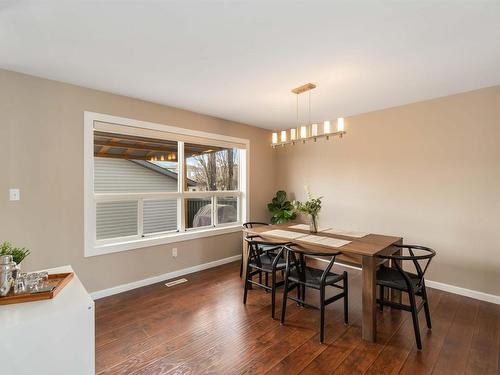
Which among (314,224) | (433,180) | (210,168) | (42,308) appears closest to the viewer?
(42,308)

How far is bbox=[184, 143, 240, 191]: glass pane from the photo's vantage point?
4004mm

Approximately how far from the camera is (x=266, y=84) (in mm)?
2859

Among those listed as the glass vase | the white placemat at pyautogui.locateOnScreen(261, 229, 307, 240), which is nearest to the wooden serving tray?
the white placemat at pyautogui.locateOnScreen(261, 229, 307, 240)

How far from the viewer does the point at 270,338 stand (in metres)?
2.24

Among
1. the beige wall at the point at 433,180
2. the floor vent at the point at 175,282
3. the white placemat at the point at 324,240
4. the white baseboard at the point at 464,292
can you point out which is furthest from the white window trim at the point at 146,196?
the white baseboard at the point at 464,292

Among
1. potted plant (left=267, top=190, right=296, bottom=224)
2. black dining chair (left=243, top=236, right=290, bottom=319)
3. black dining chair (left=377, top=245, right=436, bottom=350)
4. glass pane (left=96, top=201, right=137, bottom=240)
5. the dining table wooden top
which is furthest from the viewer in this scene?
potted plant (left=267, top=190, right=296, bottom=224)

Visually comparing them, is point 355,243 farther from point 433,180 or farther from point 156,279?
point 156,279

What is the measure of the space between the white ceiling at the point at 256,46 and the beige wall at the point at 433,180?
1.47ft

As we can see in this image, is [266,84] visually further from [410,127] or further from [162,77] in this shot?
[410,127]

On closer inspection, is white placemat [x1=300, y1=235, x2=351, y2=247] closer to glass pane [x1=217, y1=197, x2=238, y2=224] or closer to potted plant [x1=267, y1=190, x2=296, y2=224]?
potted plant [x1=267, y1=190, x2=296, y2=224]

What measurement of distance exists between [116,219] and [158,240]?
2.03 ft

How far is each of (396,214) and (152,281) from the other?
364cm

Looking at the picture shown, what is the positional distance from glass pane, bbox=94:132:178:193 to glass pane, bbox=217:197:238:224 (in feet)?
3.09

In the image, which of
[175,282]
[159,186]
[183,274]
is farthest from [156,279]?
[159,186]
